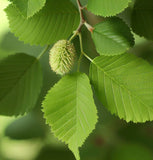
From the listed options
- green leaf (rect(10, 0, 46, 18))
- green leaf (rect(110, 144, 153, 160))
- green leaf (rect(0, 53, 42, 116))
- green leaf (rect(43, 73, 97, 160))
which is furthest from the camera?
green leaf (rect(110, 144, 153, 160))

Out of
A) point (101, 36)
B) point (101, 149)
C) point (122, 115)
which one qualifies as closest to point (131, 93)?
point (122, 115)

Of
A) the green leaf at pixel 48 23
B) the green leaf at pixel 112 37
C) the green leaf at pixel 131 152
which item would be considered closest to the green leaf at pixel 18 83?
the green leaf at pixel 48 23

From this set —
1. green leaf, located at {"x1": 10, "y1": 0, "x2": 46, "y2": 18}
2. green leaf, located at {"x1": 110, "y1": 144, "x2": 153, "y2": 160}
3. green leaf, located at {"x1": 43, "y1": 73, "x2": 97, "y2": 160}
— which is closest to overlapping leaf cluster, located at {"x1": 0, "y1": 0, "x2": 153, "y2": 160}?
green leaf, located at {"x1": 43, "y1": 73, "x2": 97, "y2": 160}

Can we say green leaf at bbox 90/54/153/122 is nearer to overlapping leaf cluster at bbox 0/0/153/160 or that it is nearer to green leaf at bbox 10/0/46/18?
overlapping leaf cluster at bbox 0/0/153/160

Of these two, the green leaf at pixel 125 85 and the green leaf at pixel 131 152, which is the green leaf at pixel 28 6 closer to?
the green leaf at pixel 125 85

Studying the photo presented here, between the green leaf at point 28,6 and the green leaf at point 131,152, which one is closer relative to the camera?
the green leaf at point 28,6

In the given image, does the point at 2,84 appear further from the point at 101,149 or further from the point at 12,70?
the point at 101,149
